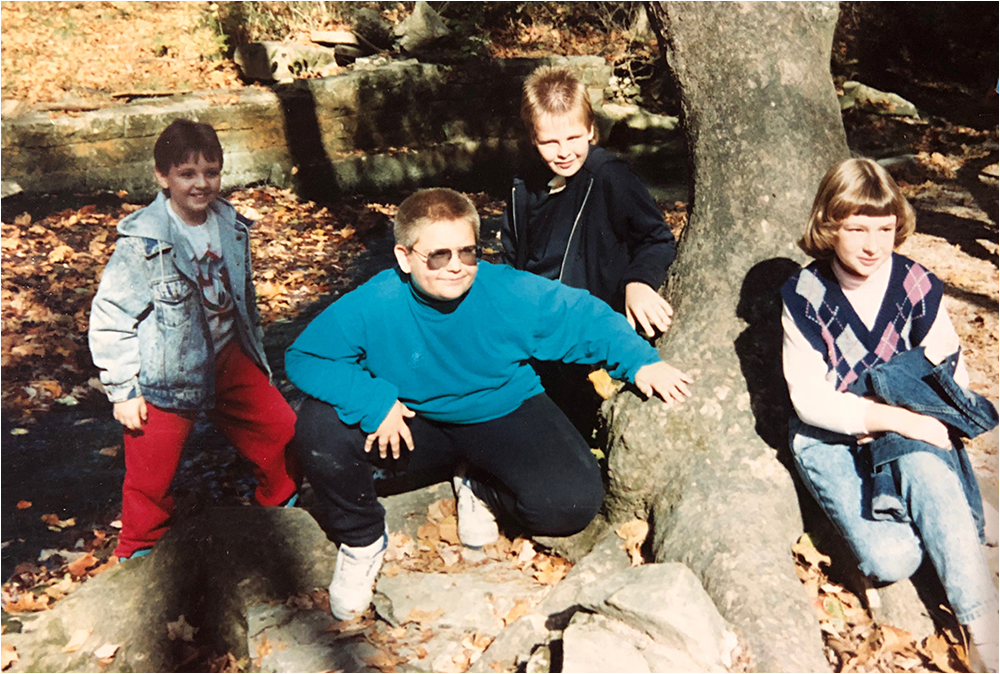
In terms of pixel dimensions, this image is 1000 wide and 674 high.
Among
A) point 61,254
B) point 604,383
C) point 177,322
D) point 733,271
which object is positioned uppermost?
point 61,254

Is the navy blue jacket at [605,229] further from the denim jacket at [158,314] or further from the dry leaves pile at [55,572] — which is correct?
the dry leaves pile at [55,572]

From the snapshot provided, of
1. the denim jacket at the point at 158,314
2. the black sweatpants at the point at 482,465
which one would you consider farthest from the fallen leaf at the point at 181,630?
the denim jacket at the point at 158,314

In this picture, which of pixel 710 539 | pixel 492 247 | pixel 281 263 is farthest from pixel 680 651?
pixel 492 247

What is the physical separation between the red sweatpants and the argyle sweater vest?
6.80ft

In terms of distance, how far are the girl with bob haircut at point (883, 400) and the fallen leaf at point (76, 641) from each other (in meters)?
2.84

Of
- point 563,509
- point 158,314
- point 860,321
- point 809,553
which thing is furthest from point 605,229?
point 158,314

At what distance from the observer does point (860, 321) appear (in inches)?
101

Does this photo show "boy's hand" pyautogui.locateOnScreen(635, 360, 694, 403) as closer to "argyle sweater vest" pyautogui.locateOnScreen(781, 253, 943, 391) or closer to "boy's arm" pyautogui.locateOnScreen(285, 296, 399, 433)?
"argyle sweater vest" pyautogui.locateOnScreen(781, 253, 943, 391)

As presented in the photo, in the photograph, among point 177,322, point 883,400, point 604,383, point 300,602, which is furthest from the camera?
point 604,383

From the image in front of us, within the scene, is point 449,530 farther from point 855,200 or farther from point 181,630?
point 855,200

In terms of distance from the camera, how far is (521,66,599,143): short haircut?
303 cm

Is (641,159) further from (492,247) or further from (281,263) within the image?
(281,263)

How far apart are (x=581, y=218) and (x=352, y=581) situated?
1.93 m

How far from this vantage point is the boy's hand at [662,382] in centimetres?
291
